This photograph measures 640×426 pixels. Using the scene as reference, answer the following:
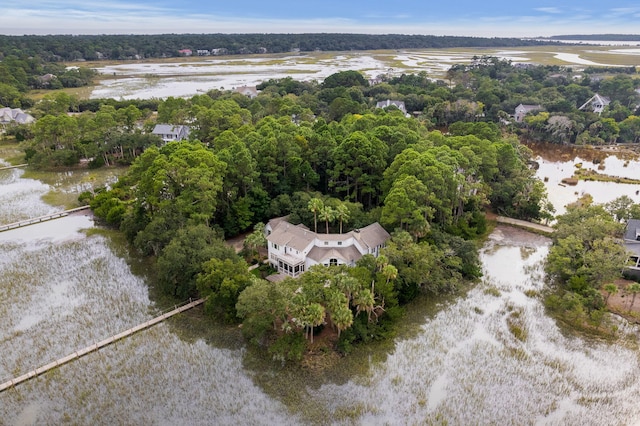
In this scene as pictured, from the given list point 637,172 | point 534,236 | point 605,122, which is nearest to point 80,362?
point 534,236

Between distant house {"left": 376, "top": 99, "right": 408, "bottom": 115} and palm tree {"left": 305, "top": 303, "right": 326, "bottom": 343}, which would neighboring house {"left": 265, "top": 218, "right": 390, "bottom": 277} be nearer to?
palm tree {"left": 305, "top": 303, "right": 326, "bottom": 343}

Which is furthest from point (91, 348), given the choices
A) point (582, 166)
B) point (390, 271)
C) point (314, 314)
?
point (582, 166)

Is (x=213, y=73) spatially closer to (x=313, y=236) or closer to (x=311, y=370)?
(x=313, y=236)

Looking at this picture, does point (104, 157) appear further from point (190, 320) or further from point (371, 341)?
point (371, 341)

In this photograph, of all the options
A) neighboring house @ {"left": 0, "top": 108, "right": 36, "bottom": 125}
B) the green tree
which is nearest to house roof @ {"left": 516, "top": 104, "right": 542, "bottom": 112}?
the green tree

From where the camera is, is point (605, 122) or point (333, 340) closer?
point (333, 340)

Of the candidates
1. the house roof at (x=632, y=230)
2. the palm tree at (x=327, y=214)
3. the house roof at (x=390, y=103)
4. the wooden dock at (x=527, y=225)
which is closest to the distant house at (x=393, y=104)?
the house roof at (x=390, y=103)
